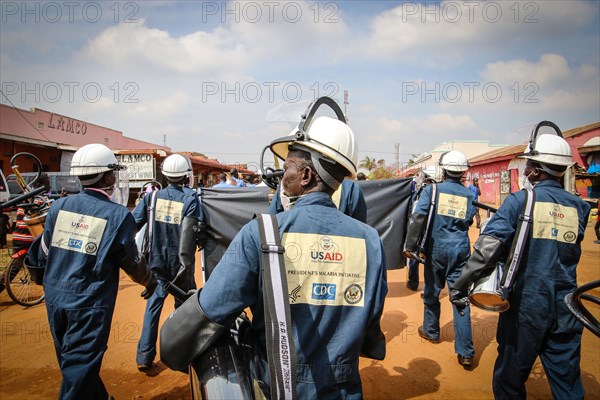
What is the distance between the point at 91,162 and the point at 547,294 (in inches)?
150

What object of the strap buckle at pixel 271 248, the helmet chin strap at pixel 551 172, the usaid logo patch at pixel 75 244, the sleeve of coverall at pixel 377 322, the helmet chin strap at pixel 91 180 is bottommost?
the sleeve of coverall at pixel 377 322

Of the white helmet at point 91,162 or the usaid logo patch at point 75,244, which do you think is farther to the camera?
the white helmet at point 91,162

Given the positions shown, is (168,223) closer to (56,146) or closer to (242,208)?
(242,208)

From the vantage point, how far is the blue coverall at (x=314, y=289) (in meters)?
1.42

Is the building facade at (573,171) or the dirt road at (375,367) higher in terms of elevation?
the building facade at (573,171)

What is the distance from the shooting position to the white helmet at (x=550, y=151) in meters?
2.82

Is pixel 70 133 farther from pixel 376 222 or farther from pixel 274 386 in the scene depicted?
pixel 274 386

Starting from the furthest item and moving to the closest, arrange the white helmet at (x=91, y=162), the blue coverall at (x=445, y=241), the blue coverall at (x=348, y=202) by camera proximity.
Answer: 1. the blue coverall at (x=445, y=241)
2. the blue coverall at (x=348, y=202)
3. the white helmet at (x=91, y=162)

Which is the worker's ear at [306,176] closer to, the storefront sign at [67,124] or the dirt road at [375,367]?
the dirt road at [375,367]

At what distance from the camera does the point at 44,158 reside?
58.2ft

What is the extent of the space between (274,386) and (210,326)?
1.08ft

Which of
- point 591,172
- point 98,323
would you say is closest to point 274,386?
point 98,323

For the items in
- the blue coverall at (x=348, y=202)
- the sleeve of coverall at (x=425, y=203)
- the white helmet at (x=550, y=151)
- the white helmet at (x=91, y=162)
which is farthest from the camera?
the sleeve of coverall at (x=425, y=203)

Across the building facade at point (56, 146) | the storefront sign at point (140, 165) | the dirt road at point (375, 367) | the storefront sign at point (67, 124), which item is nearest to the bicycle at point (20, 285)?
the dirt road at point (375, 367)
